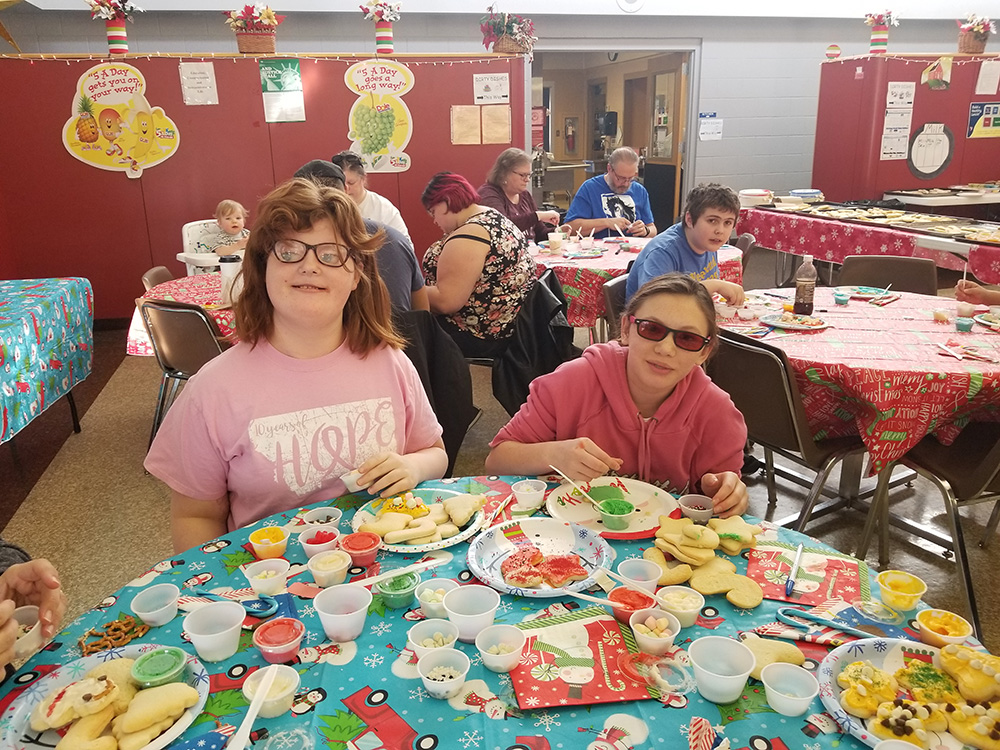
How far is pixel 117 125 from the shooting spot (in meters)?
5.77

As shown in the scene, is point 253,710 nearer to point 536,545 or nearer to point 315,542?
point 315,542

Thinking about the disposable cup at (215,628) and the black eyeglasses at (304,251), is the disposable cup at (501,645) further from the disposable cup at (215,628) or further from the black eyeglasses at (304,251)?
the black eyeglasses at (304,251)

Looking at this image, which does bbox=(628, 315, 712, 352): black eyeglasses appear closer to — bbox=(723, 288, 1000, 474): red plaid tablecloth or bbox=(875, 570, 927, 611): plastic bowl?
bbox=(875, 570, 927, 611): plastic bowl

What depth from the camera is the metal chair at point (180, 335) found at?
10.2ft

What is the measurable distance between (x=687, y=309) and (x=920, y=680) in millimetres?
1001

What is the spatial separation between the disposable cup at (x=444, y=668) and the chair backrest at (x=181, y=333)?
2.41 metres

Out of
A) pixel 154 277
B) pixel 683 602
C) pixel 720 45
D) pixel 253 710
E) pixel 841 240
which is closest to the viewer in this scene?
pixel 253 710

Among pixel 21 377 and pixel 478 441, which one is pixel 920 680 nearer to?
pixel 478 441

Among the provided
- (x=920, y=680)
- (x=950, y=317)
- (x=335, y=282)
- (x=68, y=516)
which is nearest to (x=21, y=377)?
(x=68, y=516)

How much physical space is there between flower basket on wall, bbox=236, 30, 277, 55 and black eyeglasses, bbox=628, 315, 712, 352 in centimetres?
543

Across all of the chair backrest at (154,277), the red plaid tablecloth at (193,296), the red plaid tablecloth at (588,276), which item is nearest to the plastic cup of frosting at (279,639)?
the red plaid tablecloth at (193,296)

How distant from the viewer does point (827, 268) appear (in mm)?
7289

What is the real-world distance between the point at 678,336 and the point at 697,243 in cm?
179

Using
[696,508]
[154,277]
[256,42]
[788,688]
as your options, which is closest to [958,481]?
[696,508]
